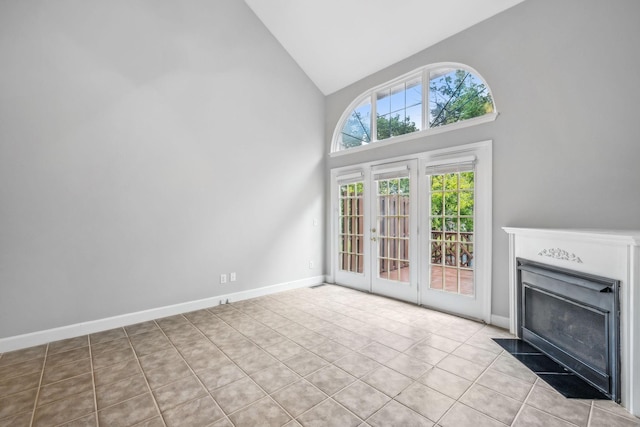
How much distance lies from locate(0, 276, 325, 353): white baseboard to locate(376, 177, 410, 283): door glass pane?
1.75 meters

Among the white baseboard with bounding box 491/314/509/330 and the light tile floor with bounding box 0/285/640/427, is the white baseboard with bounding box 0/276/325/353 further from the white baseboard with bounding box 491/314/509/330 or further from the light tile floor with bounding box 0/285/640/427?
the white baseboard with bounding box 491/314/509/330

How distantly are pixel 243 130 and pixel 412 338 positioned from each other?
356cm

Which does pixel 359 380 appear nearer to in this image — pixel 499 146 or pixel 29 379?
pixel 29 379

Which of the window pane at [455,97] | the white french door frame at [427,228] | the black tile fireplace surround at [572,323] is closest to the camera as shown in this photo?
the black tile fireplace surround at [572,323]

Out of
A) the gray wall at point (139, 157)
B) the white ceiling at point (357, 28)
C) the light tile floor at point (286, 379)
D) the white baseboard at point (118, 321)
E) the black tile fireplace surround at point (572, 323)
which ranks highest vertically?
the white ceiling at point (357, 28)

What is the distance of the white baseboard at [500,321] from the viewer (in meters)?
3.19

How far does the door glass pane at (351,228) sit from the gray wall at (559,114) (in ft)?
5.94

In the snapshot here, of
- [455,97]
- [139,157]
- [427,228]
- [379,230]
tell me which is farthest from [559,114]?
[139,157]

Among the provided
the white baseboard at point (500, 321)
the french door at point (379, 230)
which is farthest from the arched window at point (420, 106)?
the white baseboard at point (500, 321)

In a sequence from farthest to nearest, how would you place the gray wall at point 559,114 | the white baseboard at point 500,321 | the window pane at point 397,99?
the window pane at point 397,99 < the white baseboard at point 500,321 < the gray wall at point 559,114

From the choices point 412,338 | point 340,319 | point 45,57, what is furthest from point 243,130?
point 412,338

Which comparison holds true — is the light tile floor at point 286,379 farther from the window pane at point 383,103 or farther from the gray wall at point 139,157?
the window pane at point 383,103

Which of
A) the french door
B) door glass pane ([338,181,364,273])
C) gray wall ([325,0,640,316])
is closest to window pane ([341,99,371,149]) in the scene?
the french door

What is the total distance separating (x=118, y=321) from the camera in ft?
10.9
